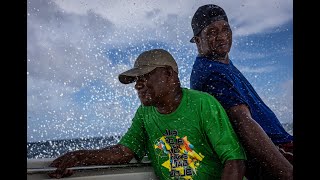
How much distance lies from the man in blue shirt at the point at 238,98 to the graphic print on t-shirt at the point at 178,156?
0.32 meters

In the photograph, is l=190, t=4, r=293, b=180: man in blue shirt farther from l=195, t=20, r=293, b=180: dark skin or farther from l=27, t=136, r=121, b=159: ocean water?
l=27, t=136, r=121, b=159: ocean water

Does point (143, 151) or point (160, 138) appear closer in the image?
point (160, 138)

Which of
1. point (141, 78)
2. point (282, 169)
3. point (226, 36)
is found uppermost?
point (226, 36)

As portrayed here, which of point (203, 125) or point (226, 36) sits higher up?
point (226, 36)

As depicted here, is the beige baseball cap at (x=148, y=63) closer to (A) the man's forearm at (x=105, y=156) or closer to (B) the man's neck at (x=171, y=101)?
(B) the man's neck at (x=171, y=101)

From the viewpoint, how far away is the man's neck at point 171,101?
7.56ft

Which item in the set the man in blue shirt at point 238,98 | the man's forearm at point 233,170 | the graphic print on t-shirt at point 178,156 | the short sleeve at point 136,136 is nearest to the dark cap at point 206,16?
the man in blue shirt at point 238,98

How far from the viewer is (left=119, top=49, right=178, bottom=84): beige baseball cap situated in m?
2.27
